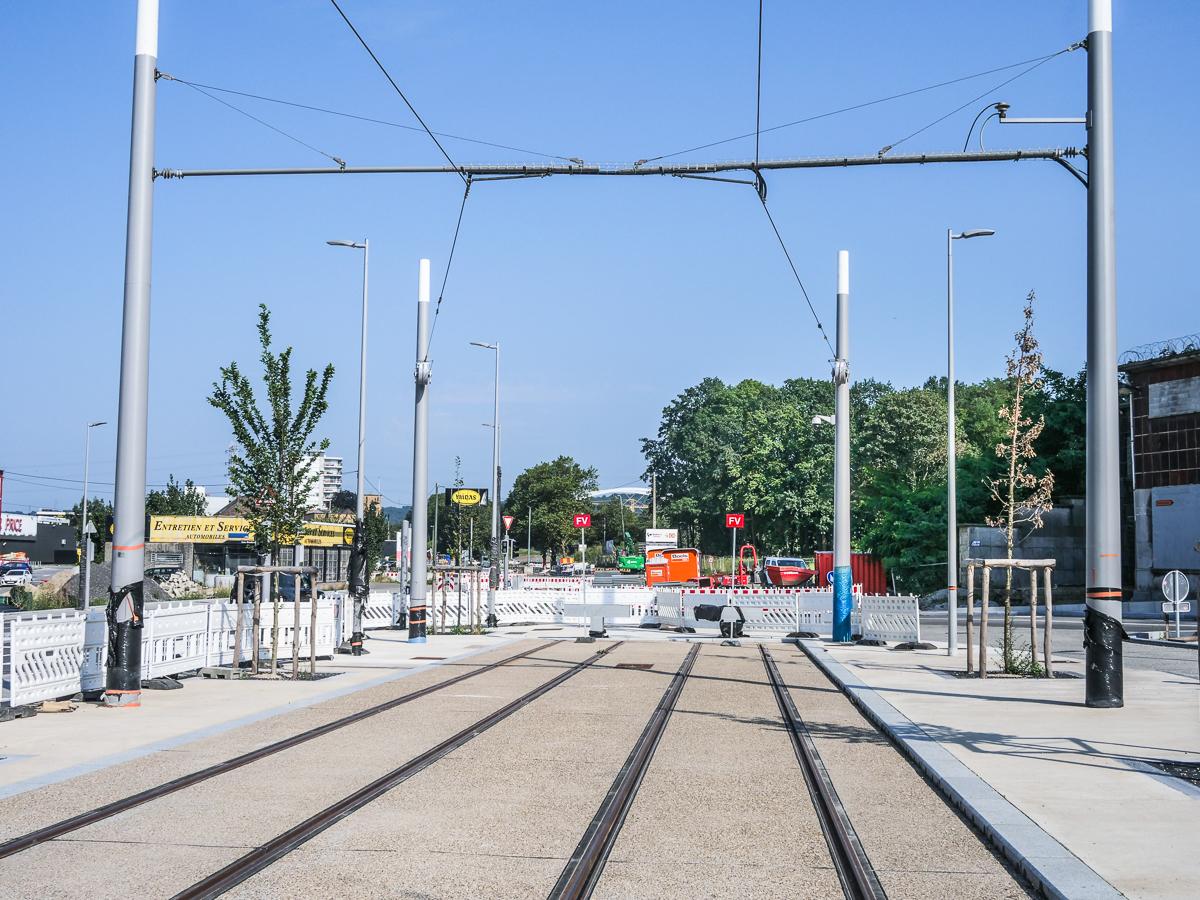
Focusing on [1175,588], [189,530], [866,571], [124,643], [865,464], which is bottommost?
[124,643]

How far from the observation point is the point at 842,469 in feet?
98.2

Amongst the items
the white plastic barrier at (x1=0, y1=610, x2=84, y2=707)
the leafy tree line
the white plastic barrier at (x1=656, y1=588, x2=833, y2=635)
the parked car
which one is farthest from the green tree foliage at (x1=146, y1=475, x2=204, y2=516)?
the white plastic barrier at (x1=0, y1=610, x2=84, y2=707)

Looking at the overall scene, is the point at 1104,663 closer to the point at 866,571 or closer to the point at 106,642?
the point at 106,642

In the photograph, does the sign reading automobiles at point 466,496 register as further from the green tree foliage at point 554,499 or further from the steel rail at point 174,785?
the green tree foliage at point 554,499

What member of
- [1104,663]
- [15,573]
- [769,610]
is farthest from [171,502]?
[1104,663]

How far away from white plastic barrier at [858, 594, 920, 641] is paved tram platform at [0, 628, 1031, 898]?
1310 cm

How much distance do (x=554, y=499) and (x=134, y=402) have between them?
10595cm

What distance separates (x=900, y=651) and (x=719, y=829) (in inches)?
777

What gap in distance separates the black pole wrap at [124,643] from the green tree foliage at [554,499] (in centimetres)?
10223

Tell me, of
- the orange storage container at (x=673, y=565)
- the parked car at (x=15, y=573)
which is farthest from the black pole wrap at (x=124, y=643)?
the parked car at (x=15, y=573)

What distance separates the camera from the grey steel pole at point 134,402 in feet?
49.9

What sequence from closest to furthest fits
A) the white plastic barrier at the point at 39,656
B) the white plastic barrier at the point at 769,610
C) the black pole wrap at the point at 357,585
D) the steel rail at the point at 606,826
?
the steel rail at the point at 606,826, the white plastic barrier at the point at 39,656, the black pole wrap at the point at 357,585, the white plastic barrier at the point at 769,610

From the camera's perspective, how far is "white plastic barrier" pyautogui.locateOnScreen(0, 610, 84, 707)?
45.6 ft

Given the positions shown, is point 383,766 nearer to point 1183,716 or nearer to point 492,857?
point 492,857
